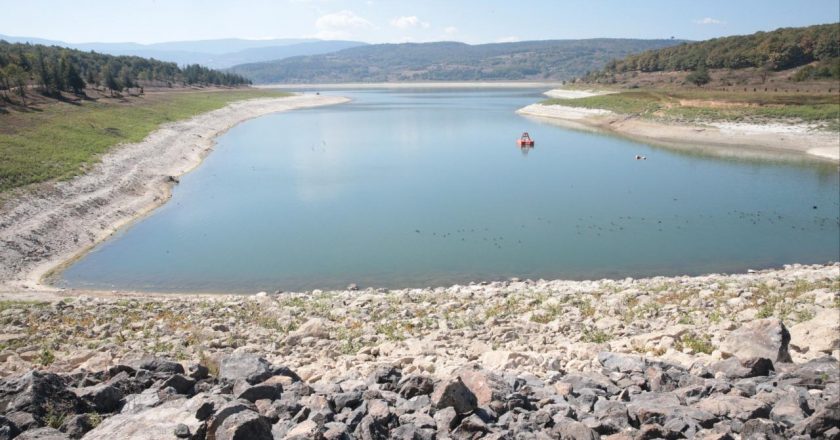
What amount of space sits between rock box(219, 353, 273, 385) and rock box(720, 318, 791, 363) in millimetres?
7363

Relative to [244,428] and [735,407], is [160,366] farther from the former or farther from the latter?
[735,407]

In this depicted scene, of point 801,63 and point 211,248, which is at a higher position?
point 801,63

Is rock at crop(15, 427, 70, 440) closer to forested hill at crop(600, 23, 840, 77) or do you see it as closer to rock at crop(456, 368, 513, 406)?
rock at crop(456, 368, 513, 406)

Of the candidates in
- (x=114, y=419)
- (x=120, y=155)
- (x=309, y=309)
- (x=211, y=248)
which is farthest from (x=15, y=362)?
(x=120, y=155)

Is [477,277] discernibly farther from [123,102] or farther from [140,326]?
[123,102]

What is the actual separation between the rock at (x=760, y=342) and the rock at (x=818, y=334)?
84cm

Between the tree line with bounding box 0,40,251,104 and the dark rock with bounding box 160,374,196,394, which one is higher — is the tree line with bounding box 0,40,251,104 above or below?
above

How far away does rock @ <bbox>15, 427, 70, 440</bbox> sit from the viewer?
19.4ft

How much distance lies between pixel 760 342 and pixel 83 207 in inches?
1076

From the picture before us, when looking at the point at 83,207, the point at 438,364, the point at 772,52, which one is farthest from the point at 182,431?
the point at 772,52

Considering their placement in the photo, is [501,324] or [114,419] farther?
[501,324]

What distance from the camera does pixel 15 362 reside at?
9.59 m

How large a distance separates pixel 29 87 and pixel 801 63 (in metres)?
113

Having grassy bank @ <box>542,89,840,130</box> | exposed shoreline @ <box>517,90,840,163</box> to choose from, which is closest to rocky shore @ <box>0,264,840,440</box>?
exposed shoreline @ <box>517,90,840,163</box>
